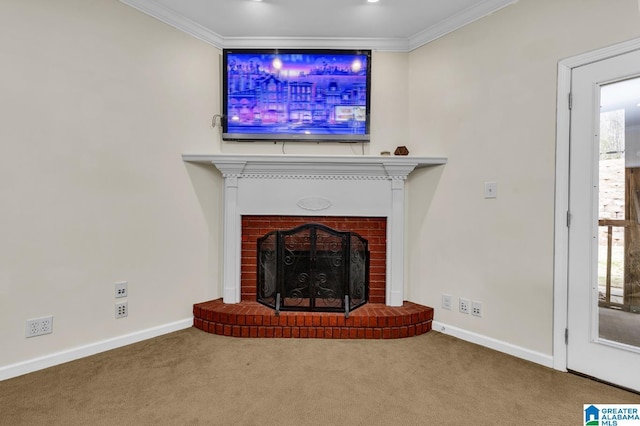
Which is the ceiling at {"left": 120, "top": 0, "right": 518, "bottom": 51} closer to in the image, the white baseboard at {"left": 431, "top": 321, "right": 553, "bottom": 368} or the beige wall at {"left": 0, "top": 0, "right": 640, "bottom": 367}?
the beige wall at {"left": 0, "top": 0, "right": 640, "bottom": 367}

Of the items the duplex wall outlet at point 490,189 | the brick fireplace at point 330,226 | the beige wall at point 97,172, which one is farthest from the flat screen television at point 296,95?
the duplex wall outlet at point 490,189

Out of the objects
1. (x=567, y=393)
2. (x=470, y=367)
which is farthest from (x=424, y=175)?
(x=567, y=393)

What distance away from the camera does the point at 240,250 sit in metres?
2.82

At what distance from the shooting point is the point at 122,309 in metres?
2.33

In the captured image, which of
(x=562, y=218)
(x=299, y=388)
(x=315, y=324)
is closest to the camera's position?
(x=299, y=388)

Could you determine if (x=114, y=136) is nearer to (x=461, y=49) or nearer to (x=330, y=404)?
(x=330, y=404)

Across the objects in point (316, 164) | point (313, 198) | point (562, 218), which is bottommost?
point (562, 218)

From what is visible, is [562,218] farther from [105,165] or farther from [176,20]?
[176,20]

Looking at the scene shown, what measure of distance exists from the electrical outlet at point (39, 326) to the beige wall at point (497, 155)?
2.79 m

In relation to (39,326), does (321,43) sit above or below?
above

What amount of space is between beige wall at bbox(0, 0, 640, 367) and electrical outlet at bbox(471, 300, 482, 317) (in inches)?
2.5

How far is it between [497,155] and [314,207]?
1536mm

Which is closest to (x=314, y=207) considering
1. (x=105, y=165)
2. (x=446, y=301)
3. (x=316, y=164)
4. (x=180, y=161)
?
(x=316, y=164)

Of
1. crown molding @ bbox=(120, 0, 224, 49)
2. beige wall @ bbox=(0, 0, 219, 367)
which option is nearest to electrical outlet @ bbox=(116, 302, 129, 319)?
beige wall @ bbox=(0, 0, 219, 367)
